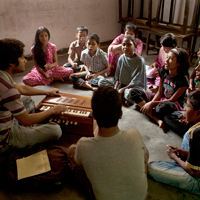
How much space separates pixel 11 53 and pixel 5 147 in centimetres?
90

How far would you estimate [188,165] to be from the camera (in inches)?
60.4

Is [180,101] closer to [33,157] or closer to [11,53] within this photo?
[33,157]

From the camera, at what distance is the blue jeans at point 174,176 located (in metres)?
1.68

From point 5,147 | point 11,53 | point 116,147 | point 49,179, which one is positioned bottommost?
point 49,179

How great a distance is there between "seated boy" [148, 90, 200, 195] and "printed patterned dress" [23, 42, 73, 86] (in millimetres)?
2703

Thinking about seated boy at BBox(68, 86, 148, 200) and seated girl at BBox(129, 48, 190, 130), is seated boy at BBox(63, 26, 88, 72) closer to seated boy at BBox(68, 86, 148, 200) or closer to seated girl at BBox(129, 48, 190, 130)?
seated girl at BBox(129, 48, 190, 130)

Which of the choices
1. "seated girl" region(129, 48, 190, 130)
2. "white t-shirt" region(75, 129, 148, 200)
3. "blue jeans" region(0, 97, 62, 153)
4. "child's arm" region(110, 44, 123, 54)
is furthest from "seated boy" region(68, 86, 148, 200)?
"child's arm" region(110, 44, 123, 54)

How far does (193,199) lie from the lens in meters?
1.74

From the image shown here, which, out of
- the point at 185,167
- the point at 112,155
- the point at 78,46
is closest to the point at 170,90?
the point at 185,167

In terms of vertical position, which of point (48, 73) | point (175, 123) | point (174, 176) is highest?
point (48, 73)

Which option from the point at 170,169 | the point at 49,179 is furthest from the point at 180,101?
the point at 49,179

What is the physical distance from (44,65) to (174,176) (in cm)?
306

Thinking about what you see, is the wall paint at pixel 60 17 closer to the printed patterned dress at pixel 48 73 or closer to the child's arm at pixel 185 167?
the printed patterned dress at pixel 48 73

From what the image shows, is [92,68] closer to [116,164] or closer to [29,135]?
[29,135]
